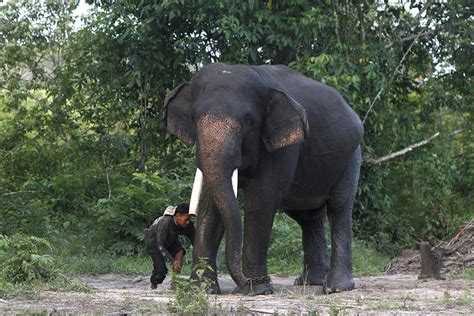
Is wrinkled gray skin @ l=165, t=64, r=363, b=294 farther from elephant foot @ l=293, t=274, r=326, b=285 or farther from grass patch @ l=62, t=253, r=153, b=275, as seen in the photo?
grass patch @ l=62, t=253, r=153, b=275

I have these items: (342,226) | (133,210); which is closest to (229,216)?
(342,226)

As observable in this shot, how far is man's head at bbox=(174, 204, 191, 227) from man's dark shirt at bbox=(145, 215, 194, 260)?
7cm

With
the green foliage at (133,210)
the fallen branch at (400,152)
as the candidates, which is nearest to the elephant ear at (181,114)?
the green foliage at (133,210)

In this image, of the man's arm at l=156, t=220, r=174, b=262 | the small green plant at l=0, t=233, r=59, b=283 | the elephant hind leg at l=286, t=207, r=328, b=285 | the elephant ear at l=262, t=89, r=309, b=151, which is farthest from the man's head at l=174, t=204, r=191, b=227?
the small green plant at l=0, t=233, r=59, b=283

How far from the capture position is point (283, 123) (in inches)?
396

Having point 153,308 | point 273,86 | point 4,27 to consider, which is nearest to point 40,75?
point 4,27

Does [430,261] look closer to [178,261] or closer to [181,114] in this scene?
[178,261]

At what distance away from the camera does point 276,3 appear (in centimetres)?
1614

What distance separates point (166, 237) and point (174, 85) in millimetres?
5867

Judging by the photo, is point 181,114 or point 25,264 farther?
point 181,114

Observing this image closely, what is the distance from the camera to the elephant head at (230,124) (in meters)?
9.45

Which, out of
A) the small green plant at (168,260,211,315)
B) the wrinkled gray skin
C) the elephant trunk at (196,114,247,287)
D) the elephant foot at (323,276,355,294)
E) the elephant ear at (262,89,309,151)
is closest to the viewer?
the small green plant at (168,260,211,315)

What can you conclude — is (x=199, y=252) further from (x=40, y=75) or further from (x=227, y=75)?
(x=40, y=75)

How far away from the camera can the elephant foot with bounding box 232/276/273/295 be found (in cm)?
989
